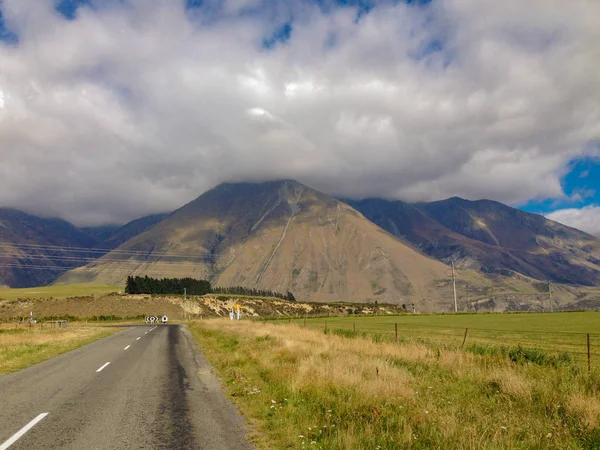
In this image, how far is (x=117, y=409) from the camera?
33.6ft

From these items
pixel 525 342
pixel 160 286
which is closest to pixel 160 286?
pixel 160 286

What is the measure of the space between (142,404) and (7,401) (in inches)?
146

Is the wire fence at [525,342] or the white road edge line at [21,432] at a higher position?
the white road edge line at [21,432]

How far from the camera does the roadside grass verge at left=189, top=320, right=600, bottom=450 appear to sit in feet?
24.7

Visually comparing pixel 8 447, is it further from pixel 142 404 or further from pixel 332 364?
pixel 332 364

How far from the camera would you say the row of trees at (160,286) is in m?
153

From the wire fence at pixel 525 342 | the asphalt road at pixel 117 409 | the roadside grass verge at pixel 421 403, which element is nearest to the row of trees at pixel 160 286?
the wire fence at pixel 525 342

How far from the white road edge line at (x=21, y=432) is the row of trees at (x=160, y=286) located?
152176 millimetres

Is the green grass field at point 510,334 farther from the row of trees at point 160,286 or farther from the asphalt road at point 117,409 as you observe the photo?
the row of trees at point 160,286

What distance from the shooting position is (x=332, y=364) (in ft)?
48.1

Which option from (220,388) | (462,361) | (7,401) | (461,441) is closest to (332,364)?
(220,388)

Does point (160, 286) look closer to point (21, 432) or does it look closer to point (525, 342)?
point (525, 342)

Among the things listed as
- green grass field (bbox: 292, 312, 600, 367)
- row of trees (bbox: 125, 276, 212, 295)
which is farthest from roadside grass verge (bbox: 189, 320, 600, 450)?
row of trees (bbox: 125, 276, 212, 295)

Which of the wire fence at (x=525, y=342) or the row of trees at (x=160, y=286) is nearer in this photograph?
the wire fence at (x=525, y=342)
